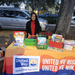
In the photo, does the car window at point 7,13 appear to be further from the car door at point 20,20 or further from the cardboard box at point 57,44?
the cardboard box at point 57,44

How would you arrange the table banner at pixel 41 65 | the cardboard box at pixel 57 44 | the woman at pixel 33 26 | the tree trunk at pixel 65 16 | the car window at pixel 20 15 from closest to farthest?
the table banner at pixel 41 65 → the cardboard box at pixel 57 44 → the woman at pixel 33 26 → the tree trunk at pixel 65 16 → the car window at pixel 20 15

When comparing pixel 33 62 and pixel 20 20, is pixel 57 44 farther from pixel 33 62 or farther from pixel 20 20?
pixel 20 20

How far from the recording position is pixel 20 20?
7605 millimetres

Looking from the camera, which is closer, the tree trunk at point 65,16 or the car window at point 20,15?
the tree trunk at point 65,16

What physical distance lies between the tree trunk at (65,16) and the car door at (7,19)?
3897 mm

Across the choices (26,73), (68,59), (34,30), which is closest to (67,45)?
(68,59)

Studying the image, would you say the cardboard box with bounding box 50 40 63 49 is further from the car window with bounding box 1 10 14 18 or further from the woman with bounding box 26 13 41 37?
the car window with bounding box 1 10 14 18

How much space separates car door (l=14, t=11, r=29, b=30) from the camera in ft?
24.9

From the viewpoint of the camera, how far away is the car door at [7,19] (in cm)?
770

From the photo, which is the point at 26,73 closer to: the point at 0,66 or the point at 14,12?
the point at 0,66

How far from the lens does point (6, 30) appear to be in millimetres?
8656

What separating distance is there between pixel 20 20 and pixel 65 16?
11.7 ft

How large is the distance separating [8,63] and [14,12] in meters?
6.30

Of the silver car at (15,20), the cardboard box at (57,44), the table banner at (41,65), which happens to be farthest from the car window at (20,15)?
the table banner at (41,65)
